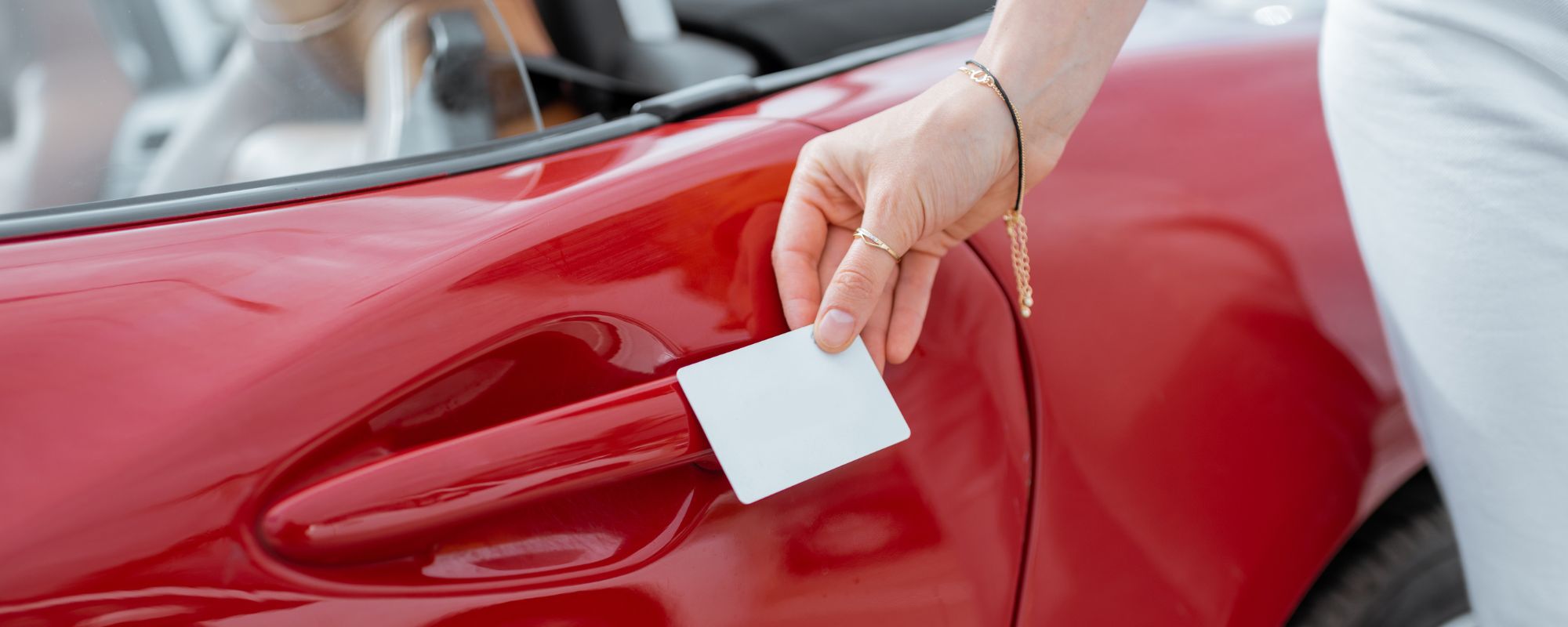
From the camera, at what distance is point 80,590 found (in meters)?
0.59

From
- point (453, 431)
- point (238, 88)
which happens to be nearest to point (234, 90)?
point (238, 88)

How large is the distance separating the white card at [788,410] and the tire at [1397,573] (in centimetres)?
65

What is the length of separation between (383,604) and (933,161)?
54 cm

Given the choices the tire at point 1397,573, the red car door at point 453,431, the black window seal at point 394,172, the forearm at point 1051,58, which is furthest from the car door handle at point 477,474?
the tire at point 1397,573

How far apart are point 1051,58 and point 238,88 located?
0.87 m

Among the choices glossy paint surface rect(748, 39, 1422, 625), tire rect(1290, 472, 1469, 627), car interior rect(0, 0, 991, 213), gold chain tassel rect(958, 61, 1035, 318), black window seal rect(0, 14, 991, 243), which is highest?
car interior rect(0, 0, 991, 213)

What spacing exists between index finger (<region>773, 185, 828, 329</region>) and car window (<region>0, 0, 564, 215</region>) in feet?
1.55

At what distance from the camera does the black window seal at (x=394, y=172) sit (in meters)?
0.75

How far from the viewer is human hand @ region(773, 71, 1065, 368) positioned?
829 millimetres

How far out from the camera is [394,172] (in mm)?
863

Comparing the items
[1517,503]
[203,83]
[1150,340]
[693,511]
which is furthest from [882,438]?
[203,83]

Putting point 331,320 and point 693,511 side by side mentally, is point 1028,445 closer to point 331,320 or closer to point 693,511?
point 693,511

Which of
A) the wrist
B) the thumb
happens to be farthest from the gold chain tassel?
the thumb

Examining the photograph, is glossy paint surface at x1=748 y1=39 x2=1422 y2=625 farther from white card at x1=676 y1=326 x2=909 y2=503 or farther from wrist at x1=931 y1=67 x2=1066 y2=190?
white card at x1=676 y1=326 x2=909 y2=503
